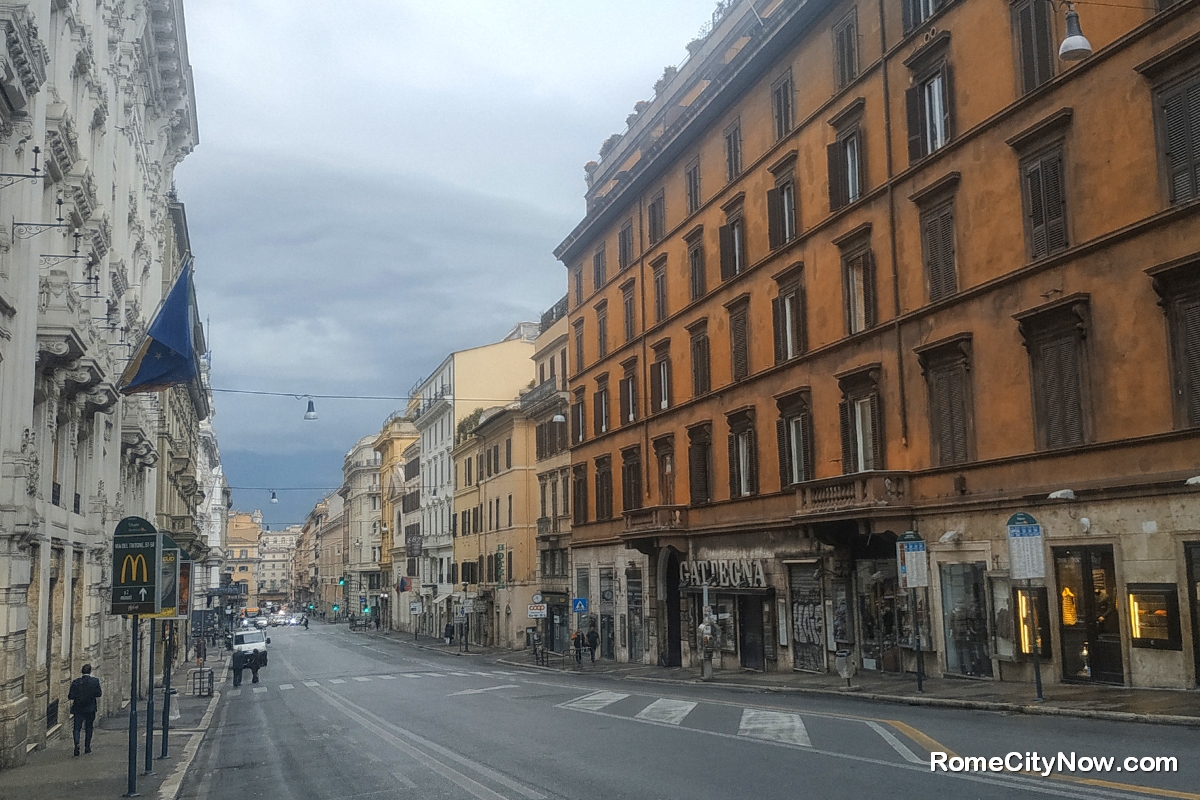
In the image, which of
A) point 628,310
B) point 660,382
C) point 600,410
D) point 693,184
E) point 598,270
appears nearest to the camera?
point 693,184

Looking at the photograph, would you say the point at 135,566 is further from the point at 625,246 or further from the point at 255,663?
the point at 625,246

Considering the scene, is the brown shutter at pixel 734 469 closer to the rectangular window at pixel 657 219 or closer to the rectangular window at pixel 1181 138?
the rectangular window at pixel 657 219

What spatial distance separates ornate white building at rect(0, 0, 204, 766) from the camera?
19.2 metres

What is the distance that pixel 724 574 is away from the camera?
37688 millimetres

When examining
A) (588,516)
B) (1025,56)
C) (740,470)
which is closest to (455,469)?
(588,516)

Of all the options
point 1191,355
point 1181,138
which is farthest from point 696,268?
point 1191,355

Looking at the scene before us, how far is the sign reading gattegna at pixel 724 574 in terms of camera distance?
116ft

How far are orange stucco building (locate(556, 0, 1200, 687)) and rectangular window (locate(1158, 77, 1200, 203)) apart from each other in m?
0.05

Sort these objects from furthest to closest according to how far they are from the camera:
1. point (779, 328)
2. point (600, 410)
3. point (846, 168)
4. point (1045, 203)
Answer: point (600, 410)
point (779, 328)
point (846, 168)
point (1045, 203)

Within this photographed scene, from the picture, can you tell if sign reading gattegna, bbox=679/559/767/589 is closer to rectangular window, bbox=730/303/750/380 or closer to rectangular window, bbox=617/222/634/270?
rectangular window, bbox=730/303/750/380

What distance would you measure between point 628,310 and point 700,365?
8.51 metres

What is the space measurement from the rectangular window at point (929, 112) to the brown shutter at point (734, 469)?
12.3m

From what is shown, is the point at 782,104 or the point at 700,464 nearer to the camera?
the point at 782,104

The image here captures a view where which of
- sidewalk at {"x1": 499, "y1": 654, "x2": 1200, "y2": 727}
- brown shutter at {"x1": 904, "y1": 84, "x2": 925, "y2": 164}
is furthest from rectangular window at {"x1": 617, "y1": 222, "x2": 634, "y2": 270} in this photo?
brown shutter at {"x1": 904, "y1": 84, "x2": 925, "y2": 164}
